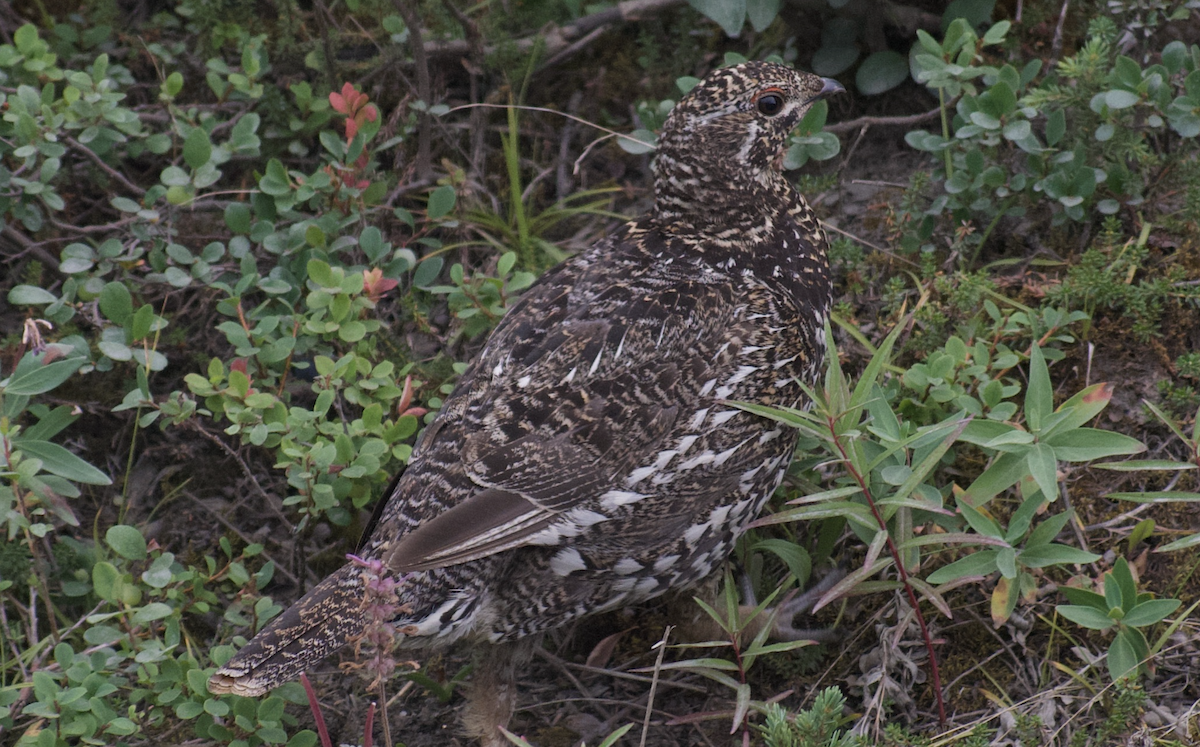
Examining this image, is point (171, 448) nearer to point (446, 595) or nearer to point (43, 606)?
point (43, 606)

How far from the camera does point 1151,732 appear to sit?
313 centimetres

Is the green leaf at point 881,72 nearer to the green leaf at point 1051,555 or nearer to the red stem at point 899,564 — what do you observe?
the red stem at point 899,564

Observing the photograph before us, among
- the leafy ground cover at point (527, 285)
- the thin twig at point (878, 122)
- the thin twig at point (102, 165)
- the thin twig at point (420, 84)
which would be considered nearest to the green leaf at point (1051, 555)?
the leafy ground cover at point (527, 285)

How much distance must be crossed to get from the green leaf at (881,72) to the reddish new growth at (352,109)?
2.13 metres

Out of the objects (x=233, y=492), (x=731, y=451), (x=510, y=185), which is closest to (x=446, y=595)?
(x=731, y=451)

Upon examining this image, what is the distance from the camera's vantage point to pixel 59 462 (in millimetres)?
3699

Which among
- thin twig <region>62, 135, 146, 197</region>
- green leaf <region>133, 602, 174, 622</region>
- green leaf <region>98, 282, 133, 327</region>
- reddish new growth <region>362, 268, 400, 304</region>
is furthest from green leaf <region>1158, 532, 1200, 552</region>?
thin twig <region>62, 135, 146, 197</region>

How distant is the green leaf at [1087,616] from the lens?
3.15 m

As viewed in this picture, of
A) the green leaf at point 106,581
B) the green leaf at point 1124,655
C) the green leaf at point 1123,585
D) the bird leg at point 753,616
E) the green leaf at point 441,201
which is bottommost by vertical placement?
the bird leg at point 753,616

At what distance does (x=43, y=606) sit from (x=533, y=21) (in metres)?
3.44

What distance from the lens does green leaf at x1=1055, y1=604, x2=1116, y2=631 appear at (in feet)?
10.3

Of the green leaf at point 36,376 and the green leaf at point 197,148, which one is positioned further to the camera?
the green leaf at point 197,148

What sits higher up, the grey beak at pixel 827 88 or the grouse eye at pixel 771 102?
the grouse eye at pixel 771 102

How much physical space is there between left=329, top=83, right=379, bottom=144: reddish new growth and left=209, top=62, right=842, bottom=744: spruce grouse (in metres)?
1.20
